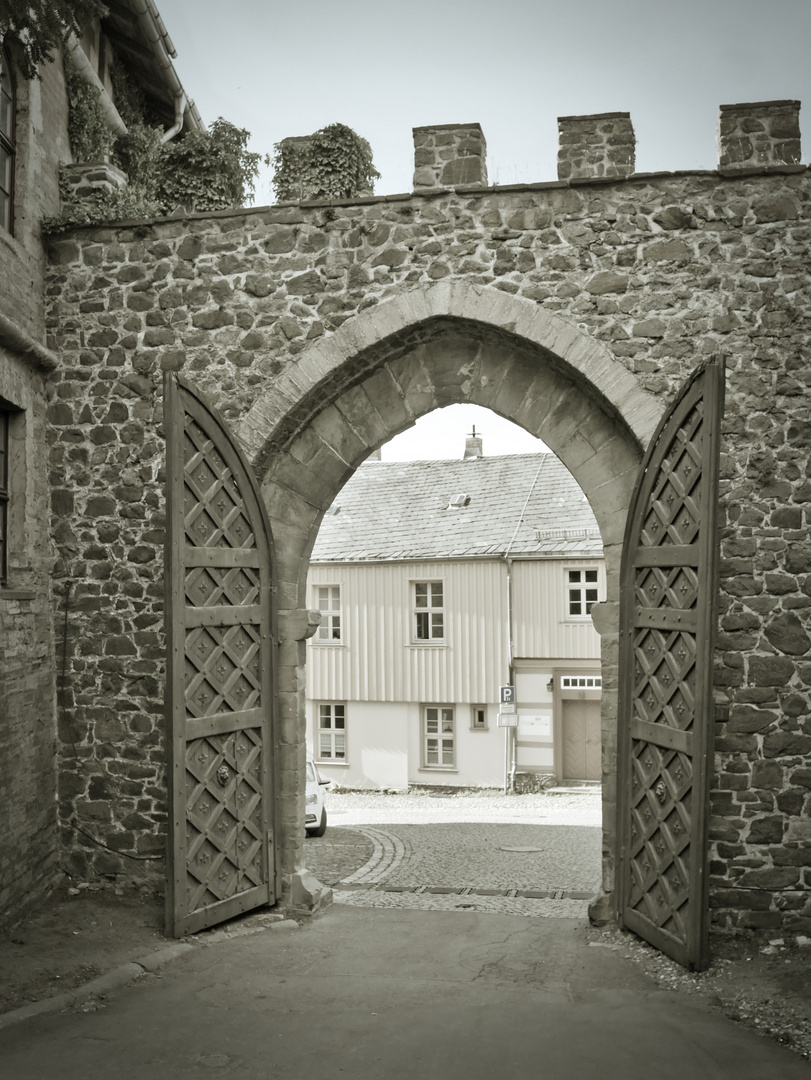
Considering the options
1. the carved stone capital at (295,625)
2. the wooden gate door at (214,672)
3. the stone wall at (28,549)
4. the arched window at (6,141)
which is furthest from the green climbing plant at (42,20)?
the carved stone capital at (295,625)

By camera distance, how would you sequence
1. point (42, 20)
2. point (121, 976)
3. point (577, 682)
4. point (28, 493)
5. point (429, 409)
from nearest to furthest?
point (42, 20), point (121, 976), point (28, 493), point (429, 409), point (577, 682)

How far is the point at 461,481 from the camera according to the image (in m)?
24.8

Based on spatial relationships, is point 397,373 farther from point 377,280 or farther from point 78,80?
point 78,80

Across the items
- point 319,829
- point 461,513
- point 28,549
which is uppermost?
point 461,513

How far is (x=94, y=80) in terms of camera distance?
28.5 ft

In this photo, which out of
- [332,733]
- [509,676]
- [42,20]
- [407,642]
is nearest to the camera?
[42,20]

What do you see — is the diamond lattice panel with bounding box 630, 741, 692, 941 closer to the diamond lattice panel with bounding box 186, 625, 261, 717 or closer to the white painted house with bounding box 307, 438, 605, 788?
the diamond lattice panel with bounding box 186, 625, 261, 717

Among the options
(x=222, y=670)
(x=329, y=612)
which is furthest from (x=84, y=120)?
(x=329, y=612)

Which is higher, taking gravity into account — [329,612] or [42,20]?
[42,20]

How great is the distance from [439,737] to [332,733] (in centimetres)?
261

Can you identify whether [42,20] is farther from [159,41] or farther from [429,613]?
[429,613]

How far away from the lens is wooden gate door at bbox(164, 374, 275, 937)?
6680 mm

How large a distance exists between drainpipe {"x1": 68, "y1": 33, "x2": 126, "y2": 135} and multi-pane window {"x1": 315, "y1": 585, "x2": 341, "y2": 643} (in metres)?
15.0

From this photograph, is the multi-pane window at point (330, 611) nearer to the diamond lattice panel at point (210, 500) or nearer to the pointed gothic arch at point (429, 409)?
the pointed gothic arch at point (429, 409)
